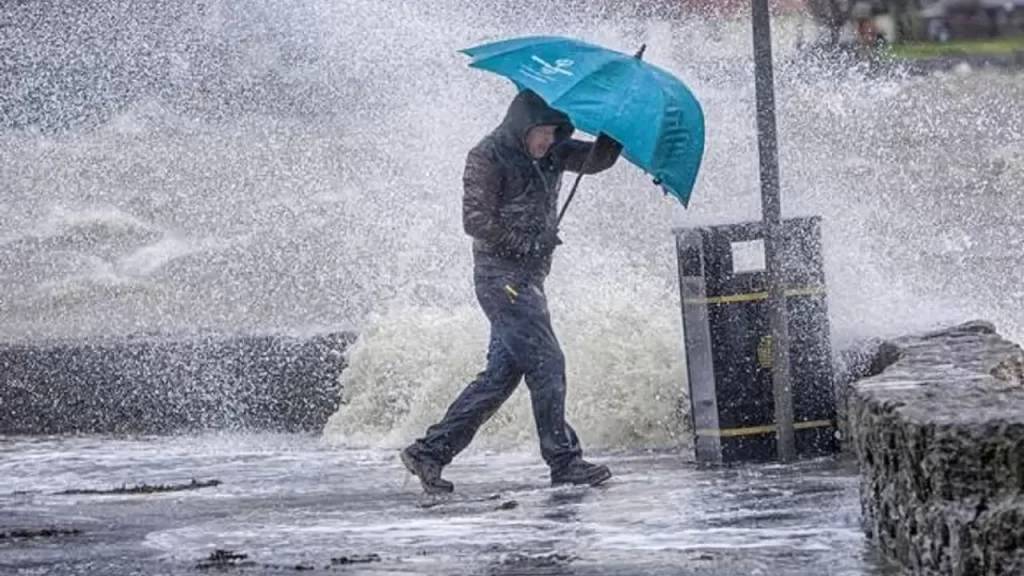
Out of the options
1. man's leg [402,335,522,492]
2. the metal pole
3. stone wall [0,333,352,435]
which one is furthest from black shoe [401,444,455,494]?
stone wall [0,333,352,435]

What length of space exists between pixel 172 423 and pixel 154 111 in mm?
11858

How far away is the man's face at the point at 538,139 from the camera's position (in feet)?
32.0

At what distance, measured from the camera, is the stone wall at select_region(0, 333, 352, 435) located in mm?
13477

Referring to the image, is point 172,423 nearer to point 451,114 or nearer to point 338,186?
point 451,114

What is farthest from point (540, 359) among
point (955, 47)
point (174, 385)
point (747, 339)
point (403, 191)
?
point (955, 47)

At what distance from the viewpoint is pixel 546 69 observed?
31.3ft

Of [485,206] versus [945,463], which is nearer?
[945,463]

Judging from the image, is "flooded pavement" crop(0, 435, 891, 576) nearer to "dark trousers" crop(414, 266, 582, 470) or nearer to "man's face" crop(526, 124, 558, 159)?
"dark trousers" crop(414, 266, 582, 470)

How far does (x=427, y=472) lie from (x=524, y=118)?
146 cm

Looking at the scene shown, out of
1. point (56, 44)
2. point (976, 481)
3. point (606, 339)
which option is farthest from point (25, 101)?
point (976, 481)

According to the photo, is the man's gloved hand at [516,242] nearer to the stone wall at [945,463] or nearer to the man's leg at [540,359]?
the man's leg at [540,359]

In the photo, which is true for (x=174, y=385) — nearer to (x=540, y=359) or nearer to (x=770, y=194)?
(x=540, y=359)

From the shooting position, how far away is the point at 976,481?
617 centimetres

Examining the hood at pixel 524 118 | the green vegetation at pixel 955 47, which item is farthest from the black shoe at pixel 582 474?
the green vegetation at pixel 955 47
